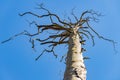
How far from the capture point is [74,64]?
8.48m

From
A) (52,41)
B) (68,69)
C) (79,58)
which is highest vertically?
(52,41)

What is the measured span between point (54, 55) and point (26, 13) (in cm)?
188

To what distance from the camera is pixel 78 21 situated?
39.4 ft

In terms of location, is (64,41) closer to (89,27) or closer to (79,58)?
(89,27)

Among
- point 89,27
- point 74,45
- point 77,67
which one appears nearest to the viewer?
point 77,67

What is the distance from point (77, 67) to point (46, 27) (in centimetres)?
375

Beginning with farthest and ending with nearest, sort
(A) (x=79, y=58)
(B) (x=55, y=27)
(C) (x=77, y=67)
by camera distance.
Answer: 1. (B) (x=55, y=27)
2. (A) (x=79, y=58)
3. (C) (x=77, y=67)

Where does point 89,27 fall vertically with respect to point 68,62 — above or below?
above

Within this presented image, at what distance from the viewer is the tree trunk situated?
7.95 metres

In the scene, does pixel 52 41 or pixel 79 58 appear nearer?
pixel 79 58

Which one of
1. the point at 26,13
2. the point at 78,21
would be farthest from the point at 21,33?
the point at 78,21

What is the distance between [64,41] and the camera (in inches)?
464

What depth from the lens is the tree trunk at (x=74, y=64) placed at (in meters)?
7.95

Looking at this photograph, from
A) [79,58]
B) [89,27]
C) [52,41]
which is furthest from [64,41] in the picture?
[79,58]
